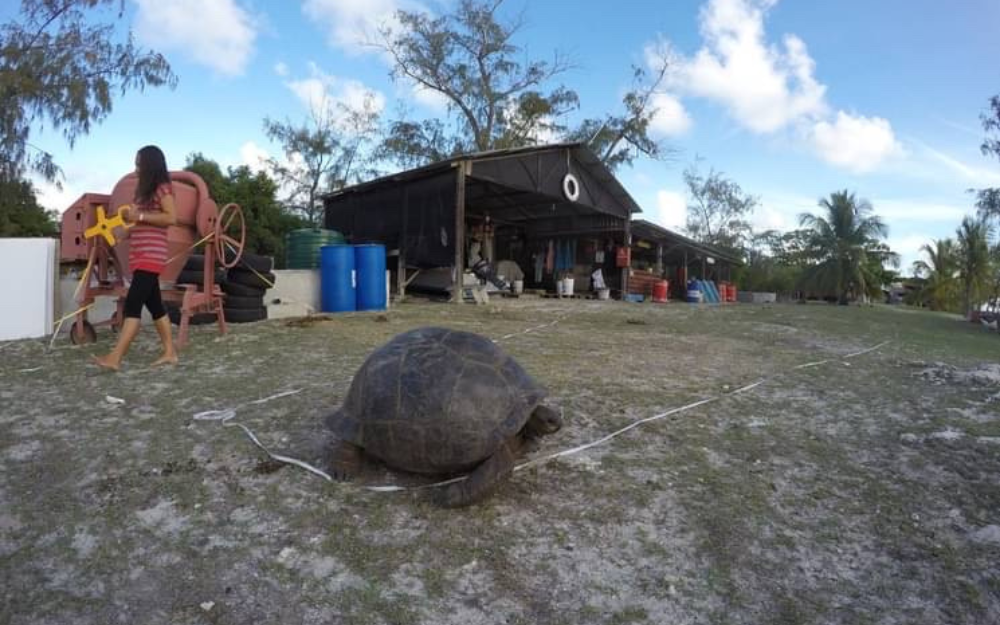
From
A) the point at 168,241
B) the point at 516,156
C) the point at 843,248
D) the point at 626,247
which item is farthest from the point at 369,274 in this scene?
the point at 843,248

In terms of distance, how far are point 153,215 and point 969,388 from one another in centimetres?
717

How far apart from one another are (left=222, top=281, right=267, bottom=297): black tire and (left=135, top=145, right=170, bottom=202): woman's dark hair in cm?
330

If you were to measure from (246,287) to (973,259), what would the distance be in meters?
46.1

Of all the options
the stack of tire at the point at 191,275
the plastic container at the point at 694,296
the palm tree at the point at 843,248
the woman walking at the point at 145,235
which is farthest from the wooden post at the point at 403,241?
the palm tree at the point at 843,248

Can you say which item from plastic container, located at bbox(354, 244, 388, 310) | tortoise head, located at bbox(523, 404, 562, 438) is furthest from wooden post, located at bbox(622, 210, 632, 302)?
tortoise head, located at bbox(523, 404, 562, 438)

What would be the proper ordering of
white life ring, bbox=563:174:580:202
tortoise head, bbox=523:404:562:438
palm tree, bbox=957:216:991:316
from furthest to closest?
1. palm tree, bbox=957:216:991:316
2. white life ring, bbox=563:174:580:202
3. tortoise head, bbox=523:404:562:438

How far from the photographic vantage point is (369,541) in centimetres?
217

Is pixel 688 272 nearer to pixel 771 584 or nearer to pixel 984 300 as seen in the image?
pixel 984 300

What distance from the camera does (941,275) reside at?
132 feet

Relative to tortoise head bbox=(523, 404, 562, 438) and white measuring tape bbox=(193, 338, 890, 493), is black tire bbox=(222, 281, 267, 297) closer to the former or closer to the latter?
white measuring tape bbox=(193, 338, 890, 493)

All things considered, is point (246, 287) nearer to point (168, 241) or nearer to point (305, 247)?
point (168, 241)

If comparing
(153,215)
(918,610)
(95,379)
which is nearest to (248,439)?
(95,379)

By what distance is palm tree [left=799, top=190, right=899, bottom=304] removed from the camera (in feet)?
117

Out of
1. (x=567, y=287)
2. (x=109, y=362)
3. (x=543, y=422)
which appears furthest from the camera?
(x=567, y=287)
